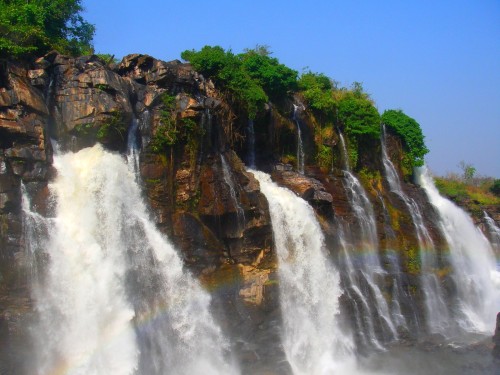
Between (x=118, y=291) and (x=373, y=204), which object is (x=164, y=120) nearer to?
(x=118, y=291)

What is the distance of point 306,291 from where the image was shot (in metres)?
20.8

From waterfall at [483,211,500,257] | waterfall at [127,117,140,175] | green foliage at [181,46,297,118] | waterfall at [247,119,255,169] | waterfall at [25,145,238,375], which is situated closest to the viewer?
waterfall at [25,145,238,375]

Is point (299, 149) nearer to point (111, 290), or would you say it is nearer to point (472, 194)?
point (111, 290)

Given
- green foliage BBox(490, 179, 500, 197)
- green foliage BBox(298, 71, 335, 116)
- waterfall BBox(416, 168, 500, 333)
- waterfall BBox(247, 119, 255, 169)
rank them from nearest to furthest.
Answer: waterfall BBox(247, 119, 255, 169), waterfall BBox(416, 168, 500, 333), green foliage BBox(298, 71, 335, 116), green foliage BBox(490, 179, 500, 197)

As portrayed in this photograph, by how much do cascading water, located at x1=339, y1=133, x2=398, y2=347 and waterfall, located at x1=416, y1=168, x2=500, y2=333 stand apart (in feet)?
18.1

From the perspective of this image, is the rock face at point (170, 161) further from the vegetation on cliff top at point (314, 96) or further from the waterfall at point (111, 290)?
the vegetation on cliff top at point (314, 96)

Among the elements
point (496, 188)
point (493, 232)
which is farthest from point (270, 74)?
point (496, 188)

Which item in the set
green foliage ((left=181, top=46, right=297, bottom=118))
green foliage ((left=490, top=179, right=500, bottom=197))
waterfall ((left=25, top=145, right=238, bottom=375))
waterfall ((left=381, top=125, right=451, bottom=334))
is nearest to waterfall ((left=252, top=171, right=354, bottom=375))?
waterfall ((left=25, top=145, right=238, bottom=375))

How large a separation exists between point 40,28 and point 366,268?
1888 cm

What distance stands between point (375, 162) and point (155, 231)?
60.5 ft

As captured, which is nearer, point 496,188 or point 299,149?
point 299,149

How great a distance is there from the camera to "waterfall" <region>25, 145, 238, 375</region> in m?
15.8

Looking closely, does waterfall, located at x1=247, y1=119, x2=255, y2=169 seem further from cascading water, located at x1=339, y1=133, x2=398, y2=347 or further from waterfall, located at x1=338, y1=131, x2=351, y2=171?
waterfall, located at x1=338, y1=131, x2=351, y2=171

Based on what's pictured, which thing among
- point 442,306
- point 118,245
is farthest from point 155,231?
point 442,306
